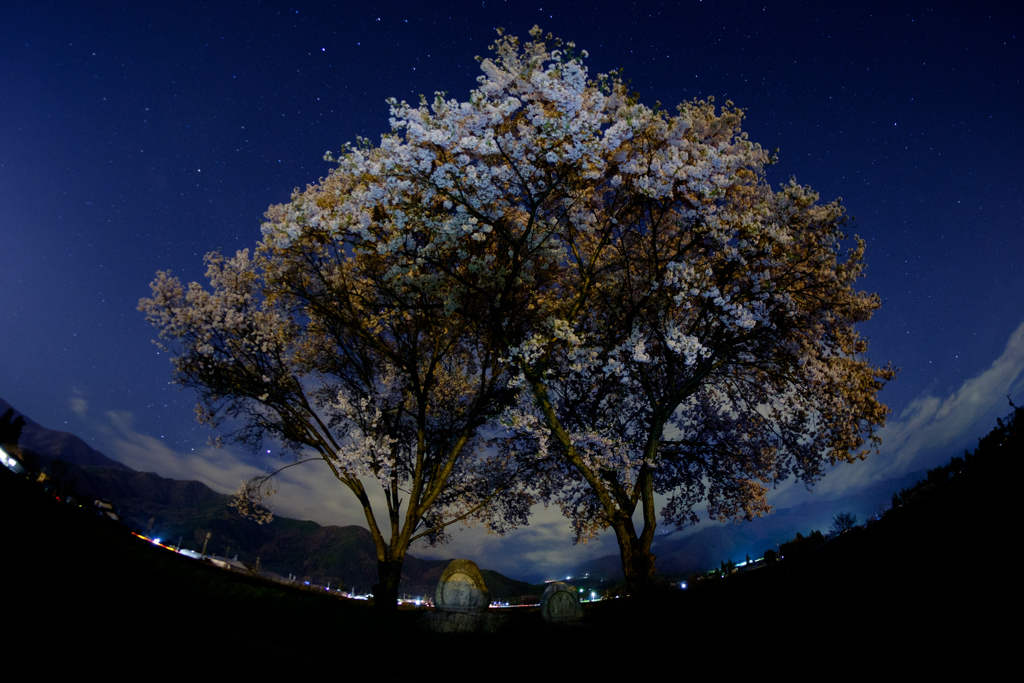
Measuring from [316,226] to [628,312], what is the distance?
11.9 metres

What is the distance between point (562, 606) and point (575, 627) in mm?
3136

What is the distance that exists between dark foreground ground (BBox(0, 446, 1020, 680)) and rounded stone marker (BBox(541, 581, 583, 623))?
612 mm

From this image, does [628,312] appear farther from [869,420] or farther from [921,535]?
[921,535]

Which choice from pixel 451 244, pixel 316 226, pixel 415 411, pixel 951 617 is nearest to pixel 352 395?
pixel 415 411

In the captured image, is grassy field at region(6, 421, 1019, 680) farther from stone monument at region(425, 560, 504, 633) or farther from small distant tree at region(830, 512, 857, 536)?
small distant tree at region(830, 512, 857, 536)

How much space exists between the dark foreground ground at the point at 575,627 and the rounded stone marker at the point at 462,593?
1745mm

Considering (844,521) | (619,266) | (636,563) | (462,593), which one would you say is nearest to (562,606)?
(636,563)

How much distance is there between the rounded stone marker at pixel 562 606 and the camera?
45.6ft

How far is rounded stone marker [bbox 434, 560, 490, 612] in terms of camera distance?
1507 cm

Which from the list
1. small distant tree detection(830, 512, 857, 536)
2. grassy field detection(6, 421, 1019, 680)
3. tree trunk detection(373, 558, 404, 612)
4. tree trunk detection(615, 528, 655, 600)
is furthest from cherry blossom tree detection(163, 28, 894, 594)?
small distant tree detection(830, 512, 857, 536)

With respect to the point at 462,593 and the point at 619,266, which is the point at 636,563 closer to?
the point at 462,593

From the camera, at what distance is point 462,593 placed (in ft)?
49.9

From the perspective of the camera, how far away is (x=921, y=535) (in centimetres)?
1114

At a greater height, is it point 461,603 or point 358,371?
point 358,371
